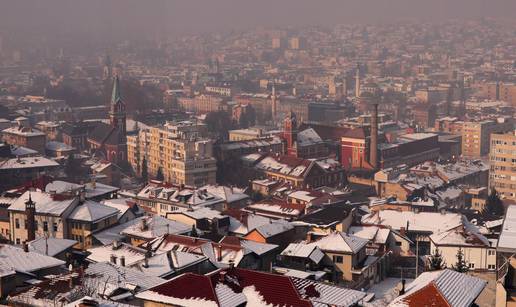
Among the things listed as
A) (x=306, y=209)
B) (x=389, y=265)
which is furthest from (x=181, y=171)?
(x=389, y=265)

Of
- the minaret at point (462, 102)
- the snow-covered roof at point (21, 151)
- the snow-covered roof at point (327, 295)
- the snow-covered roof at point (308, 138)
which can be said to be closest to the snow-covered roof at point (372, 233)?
the snow-covered roof at point (327, 295)

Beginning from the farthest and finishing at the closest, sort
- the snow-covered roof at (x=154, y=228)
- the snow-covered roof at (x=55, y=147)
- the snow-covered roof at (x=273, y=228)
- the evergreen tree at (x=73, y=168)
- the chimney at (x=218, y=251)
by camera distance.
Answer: the snow-covered roof at (x=55, y=147), the evergreen tree at (x=73, y=168), the snow-covered roof at (x=273, y=228), the snow-covered roof at (x=154, y=228), the chimney at (x=218, y=251)

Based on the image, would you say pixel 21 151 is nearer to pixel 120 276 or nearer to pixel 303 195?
pixel 303 195

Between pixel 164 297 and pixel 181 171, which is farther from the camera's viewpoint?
pixel 181 171

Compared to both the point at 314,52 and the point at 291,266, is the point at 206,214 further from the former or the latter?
the point at 314,52

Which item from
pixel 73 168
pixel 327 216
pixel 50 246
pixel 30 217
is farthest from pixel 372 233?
pixel 73 168

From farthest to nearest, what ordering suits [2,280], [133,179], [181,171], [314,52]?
1. [314,52]
2. [133,179]
3. [181,171]
4. [2,280]

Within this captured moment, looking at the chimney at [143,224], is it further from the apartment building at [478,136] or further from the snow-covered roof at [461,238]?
the apartment building at [478,136]
